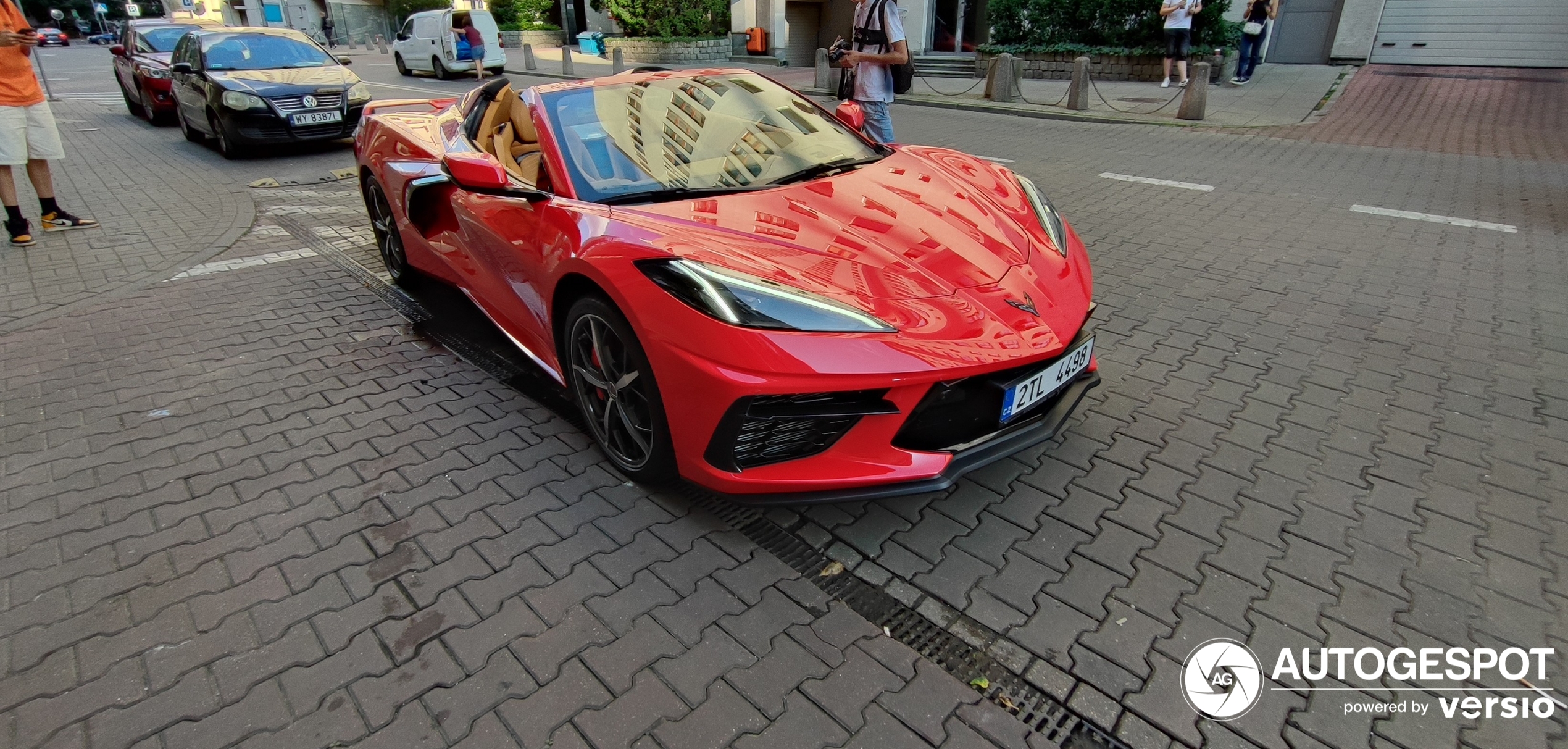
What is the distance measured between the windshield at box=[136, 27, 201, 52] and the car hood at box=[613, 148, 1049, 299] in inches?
528

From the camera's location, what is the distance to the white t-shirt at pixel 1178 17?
12609mm

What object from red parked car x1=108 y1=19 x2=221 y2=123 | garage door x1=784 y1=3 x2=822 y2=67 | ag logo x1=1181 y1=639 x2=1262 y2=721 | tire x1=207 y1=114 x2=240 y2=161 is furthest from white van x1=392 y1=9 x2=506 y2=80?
ag logo x1=1181 y1=639 x2=1262 y2=721

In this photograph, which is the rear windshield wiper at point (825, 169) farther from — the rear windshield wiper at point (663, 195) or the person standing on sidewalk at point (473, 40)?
the person standing on sidewalk at point (473, 40)

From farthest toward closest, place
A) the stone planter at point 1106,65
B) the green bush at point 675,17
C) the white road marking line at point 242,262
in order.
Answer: the green bush at point 675,17 < the stone planter at point 1106,65 < the white road marking line at point 242,262

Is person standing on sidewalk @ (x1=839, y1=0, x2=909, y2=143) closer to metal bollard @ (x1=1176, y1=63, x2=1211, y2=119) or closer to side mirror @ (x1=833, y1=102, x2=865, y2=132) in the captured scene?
side mirror @ (x1=833, y1=102, x2=865, y2=132)

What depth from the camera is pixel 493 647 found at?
2.16m

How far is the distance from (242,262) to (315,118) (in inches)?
180

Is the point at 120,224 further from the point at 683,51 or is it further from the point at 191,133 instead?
the point at 683,51

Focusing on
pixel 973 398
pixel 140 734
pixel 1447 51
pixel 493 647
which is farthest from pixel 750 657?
pixel 1447 51

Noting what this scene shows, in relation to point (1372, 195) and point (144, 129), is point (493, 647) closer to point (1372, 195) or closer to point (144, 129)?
point (1372, 195)

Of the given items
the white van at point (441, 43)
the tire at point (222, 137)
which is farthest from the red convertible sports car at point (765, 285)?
the white van at point (441, 43)

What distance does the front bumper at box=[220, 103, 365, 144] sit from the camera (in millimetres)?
8891

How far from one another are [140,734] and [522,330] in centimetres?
187

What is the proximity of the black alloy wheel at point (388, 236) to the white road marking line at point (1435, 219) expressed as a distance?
23.7ft
